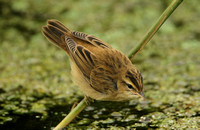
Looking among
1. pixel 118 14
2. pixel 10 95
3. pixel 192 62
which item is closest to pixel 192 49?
pixel 192 62

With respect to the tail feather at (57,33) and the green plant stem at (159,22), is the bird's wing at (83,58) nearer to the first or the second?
the tail feather at (57,33)

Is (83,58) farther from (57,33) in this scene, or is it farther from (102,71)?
(57,33)

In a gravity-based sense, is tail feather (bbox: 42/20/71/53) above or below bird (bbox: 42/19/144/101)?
above

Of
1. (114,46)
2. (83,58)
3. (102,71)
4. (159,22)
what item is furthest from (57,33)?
(114,46)

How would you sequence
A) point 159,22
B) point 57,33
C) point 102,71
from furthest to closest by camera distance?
point 57,33 → point 102,71 → point 159,22

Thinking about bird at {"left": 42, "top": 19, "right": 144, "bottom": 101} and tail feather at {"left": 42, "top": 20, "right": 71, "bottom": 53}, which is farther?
tail feather at {"left": 42, "top": 20, "right": 71, "bottom": 53}

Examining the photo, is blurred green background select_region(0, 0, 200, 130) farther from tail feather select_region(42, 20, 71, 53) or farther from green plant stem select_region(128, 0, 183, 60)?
green plant stem select_region(128, 0, 183, 60)

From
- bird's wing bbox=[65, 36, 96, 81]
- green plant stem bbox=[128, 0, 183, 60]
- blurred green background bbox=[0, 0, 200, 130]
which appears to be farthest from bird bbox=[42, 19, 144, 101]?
blurred green background bbox=[0, 0, 200, 130]
